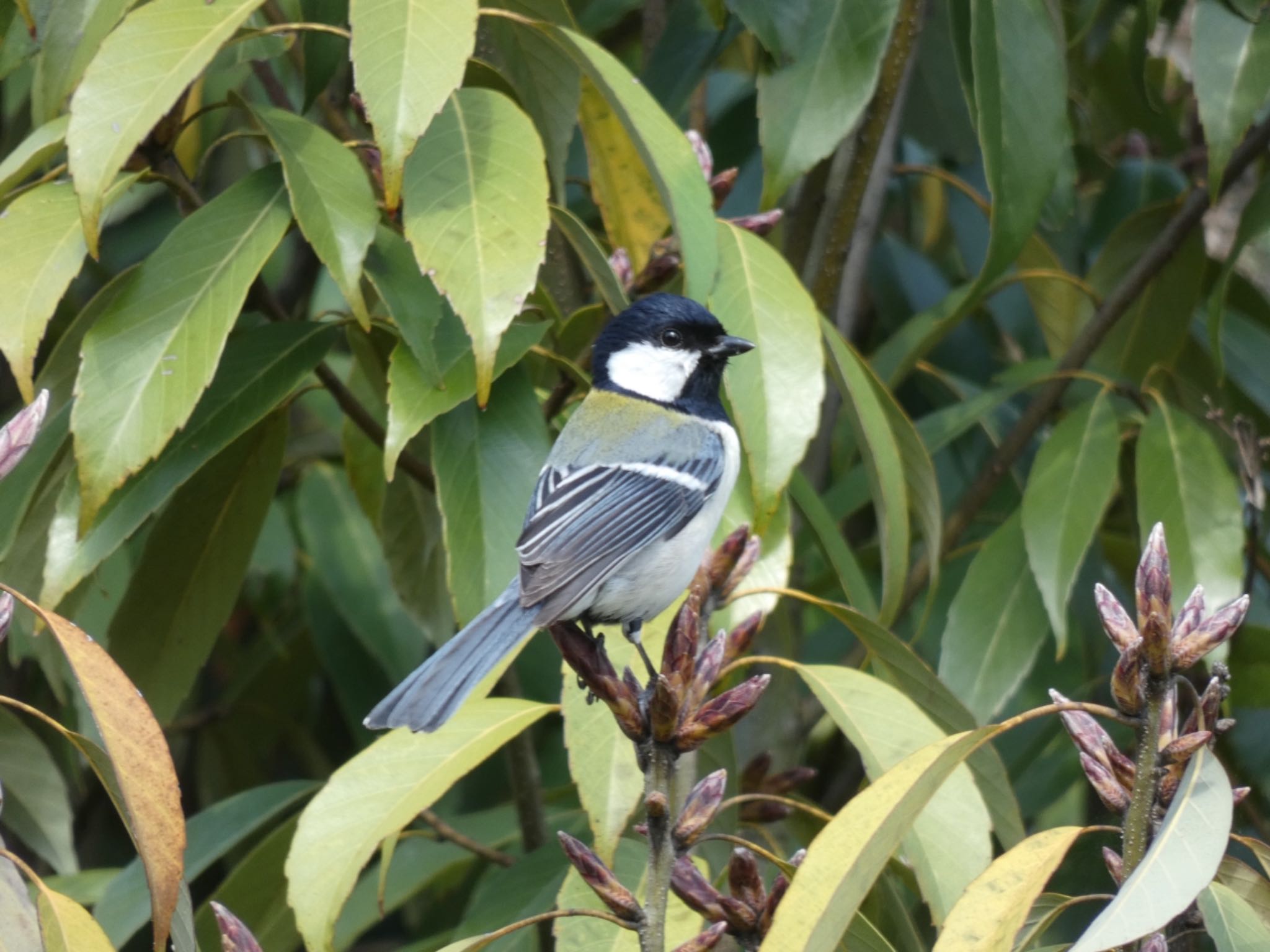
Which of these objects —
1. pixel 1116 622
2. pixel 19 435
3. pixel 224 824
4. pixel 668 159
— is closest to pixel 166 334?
pixel 19 435

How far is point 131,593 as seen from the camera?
2.59 metres

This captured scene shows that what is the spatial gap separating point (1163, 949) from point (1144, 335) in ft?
7.14

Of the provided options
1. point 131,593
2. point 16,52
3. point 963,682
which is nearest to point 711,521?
point 963,682

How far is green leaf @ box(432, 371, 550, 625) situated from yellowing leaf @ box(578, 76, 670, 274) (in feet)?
1.41

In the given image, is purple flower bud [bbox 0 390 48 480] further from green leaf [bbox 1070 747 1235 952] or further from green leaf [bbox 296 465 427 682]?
green leaf [bbox 296 465 427 682]

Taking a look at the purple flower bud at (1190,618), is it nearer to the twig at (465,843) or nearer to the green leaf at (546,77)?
the green leaf at (546,77)

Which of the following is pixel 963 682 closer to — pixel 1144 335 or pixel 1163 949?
pixel 1144 335

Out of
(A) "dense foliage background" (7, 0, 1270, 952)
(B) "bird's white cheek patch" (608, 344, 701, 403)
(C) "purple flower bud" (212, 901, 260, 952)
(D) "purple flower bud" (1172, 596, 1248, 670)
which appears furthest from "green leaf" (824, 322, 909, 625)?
(C) "purple flower bud" (212, 901, 260, 952)

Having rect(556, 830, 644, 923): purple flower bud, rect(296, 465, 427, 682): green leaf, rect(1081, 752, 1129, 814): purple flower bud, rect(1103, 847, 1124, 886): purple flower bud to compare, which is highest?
rect(1081, 752, 1129, 814): purple flower bud

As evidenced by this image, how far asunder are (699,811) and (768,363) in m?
0.83

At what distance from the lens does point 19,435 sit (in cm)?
146

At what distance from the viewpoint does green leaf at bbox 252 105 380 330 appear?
1975 millimetres

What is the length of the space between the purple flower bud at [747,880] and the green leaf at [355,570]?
1.65 metres

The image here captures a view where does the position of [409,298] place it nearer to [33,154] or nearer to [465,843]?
[33,154]
